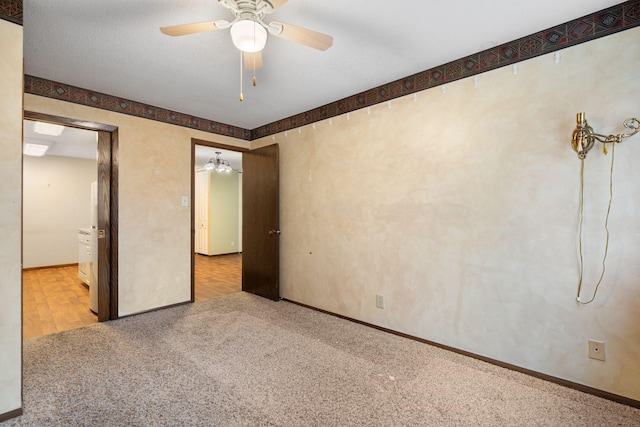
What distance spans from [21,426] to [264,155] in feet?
10.9

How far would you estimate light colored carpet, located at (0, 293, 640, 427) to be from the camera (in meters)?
1.75

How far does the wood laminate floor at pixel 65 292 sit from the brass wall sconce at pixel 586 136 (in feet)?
13.9

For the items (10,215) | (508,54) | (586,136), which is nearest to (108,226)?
(10,215)

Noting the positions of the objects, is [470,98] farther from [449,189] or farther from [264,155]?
[264,155]

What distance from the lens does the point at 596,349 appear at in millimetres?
1944

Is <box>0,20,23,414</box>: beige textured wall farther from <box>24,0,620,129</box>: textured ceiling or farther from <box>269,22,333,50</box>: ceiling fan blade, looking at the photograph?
<box>269,22,333,50</box>: ceiling fan blade

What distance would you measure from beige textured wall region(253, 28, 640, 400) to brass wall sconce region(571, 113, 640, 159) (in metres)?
0.05

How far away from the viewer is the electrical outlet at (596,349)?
1928mm

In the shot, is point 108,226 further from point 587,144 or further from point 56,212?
point 56,212

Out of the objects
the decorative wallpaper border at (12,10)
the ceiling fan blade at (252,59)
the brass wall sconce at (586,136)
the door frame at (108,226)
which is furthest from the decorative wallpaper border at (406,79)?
the ceiling fan blade at (252,59)

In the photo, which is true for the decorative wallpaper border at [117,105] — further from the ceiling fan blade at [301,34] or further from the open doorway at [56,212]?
the ceiling fan blade at [301,34]

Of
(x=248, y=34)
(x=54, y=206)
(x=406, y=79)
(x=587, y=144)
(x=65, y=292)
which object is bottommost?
(x=65, y=292)

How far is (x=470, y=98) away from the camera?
245 cm

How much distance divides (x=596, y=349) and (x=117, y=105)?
4717 millimetres
